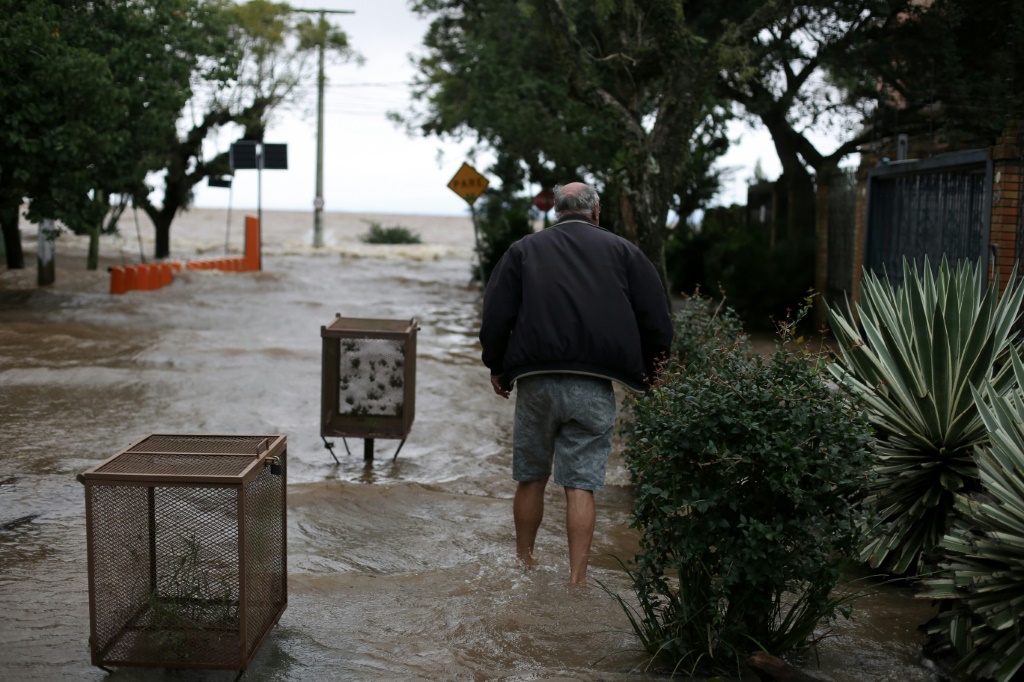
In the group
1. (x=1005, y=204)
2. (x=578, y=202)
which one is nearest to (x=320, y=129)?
(x=1005, y=204)

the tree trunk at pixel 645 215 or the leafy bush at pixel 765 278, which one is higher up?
the tree trunk at pixel 645 215

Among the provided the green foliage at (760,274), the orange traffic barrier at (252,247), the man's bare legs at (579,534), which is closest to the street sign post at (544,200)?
the orange traffic barrier at (252,247)

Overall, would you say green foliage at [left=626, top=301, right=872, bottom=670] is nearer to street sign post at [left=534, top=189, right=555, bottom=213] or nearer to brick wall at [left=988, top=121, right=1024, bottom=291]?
brick wall at [left=988, top=121, right=1024, bottom=291]

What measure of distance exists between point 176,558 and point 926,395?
355cm

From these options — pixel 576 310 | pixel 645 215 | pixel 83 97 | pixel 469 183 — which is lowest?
pixel 576 310

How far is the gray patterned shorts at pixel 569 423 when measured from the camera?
5.21 meters

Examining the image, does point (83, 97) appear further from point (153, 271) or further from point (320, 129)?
Result: point (320, 129)

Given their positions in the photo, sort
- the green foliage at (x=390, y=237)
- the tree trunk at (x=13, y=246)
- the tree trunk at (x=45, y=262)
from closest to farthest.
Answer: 1. the tree trunk at (x=45, y=262)
2. the tree trunk at (x=13, y=246)
3. the green foliage at (x=390, y=237)

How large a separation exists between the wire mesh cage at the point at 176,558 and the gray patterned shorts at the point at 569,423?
1473 mm

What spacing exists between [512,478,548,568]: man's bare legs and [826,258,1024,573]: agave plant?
1485 millimetres

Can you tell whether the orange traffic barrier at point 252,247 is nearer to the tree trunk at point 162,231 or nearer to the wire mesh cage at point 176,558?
the tree trunk at point 162,231

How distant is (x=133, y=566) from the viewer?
4.09 meters

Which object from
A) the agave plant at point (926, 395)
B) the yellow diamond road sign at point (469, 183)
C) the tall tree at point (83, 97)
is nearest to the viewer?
the agave plant at point (926, 395)

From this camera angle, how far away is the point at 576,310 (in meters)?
5.19
